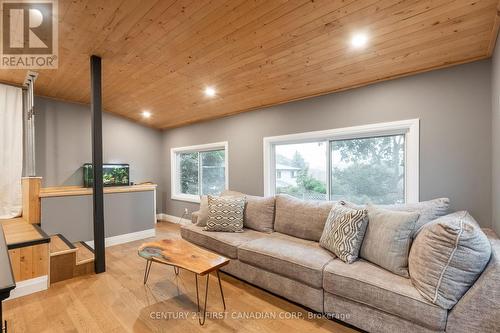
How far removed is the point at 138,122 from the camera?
18.4 feet

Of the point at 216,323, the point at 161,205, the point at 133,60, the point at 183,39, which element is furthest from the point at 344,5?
the point at 161,205

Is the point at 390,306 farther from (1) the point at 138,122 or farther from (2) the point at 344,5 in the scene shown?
(1) the point at 138,122

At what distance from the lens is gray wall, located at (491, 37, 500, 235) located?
6.28 feet

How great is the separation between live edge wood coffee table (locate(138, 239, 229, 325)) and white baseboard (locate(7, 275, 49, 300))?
1199 millimetres

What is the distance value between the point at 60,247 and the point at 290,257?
2790 mm

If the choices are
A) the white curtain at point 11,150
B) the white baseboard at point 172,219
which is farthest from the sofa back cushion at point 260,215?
the white curtain at point 11,150

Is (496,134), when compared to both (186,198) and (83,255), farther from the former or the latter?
(186,198)

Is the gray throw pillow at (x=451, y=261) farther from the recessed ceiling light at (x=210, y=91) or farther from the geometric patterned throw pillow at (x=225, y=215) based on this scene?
the recessed ceiling light at (x=210, y=91)

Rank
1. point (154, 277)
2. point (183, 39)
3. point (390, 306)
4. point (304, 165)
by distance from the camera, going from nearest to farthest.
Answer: point (390, 306)
point (183, 39)
point (154, 277)
point (304, 165)

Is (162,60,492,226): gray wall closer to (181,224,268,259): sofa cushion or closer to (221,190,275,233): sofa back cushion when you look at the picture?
(221,190,275,233): sofa back cushion

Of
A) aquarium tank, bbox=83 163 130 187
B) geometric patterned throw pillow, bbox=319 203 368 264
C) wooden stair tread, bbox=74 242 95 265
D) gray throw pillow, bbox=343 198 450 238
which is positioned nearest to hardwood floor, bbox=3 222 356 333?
wooden stair tread, bbox=74 242 95 265

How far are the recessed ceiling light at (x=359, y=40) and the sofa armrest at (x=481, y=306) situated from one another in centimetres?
179

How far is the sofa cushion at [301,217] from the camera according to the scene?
2758 millimetres

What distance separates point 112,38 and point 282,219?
2705mm
